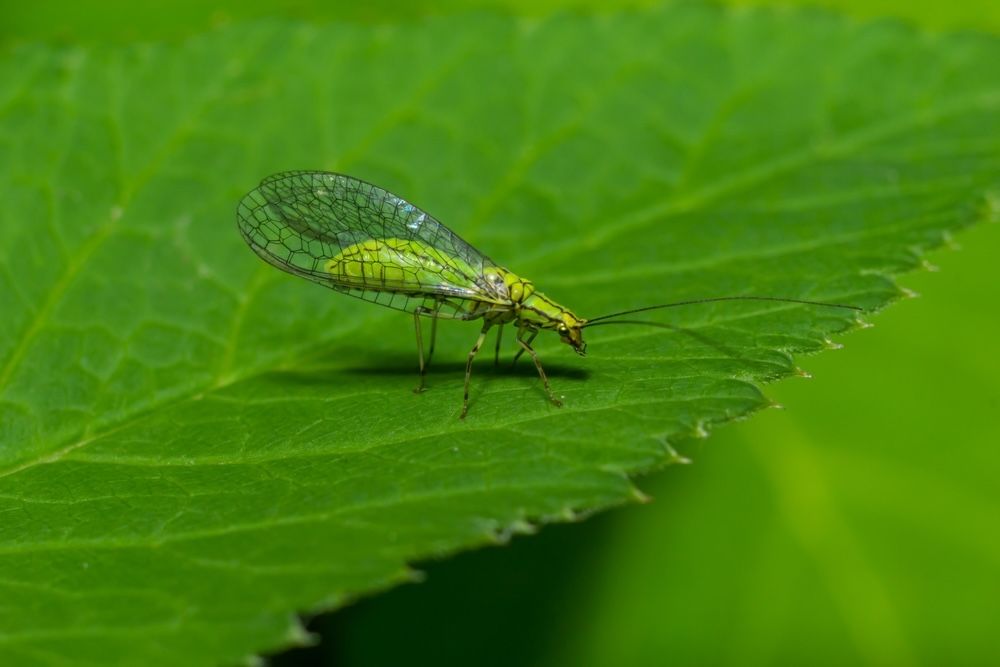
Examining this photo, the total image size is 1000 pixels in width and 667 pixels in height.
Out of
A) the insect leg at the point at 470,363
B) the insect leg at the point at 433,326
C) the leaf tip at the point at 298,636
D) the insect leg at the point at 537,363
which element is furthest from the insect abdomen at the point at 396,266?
the leaf tip at the point at 298,636

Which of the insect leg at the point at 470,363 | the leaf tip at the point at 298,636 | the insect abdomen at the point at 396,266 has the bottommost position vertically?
the leaf tip at the point at 298,636

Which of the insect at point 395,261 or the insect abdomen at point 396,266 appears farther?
the insect abdomen at point 396,266

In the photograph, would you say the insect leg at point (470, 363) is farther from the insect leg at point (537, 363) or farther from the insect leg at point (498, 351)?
the insect leg at point (537, 363)

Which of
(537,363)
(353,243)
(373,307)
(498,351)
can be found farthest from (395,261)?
(537,363)

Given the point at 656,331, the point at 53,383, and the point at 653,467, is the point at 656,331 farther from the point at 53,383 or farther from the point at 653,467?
the point at 53,383

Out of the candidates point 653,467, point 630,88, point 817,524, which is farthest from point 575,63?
point 653,467

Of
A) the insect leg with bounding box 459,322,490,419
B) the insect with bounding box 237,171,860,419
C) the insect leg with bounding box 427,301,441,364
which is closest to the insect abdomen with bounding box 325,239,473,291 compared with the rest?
the insect with bounding box 237,171,860,419
